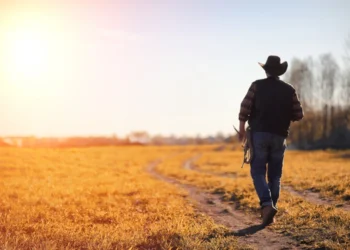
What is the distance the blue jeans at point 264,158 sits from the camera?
6.76m

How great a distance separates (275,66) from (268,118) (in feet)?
3.05

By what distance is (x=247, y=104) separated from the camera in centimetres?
685

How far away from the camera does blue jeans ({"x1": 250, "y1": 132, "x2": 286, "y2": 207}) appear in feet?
22.2

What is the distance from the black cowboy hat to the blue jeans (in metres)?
1.09

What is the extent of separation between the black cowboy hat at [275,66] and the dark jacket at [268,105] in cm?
12

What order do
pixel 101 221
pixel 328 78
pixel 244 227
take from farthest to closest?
pixel 328 78
pixel 101 221
pixel 244 227

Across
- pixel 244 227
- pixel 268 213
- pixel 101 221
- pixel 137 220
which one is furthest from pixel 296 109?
pixel 101 221

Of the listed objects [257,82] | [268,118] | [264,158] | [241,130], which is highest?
[257,82]

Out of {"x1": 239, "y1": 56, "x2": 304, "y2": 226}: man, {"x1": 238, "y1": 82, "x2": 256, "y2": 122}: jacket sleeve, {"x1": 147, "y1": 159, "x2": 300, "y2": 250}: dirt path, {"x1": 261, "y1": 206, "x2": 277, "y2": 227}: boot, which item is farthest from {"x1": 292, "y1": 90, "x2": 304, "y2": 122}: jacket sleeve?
{"x1": 147, "y1": 159, "x2": 300, "y2": 250}: dirt path

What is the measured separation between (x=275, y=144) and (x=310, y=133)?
221 ft

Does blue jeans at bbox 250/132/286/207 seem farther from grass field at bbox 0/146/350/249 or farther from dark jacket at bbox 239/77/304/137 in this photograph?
grass field at bbox 0/146/350/249

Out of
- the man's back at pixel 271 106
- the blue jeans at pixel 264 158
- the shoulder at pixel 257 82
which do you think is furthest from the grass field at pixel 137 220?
the shoulder at pixel 257 82

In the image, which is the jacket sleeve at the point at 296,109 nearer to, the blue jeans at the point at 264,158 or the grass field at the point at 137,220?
the blue jeans at the point at 264,158

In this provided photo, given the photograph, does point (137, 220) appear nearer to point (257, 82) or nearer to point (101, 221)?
point (101, 221)
